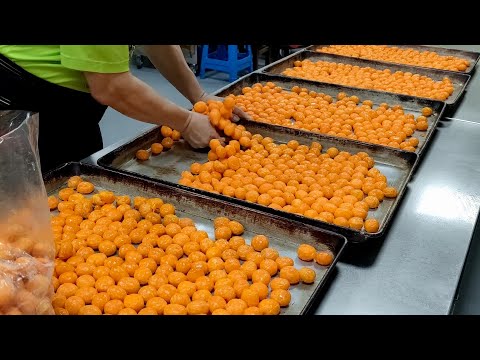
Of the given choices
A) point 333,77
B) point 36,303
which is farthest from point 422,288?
point 333,77

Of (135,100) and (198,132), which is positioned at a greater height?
(135,100)

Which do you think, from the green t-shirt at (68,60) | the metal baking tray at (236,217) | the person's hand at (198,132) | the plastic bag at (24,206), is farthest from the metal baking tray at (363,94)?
the plastic bag at (24,206)

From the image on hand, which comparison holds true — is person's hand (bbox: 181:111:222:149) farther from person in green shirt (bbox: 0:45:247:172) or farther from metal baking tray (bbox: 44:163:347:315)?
metal baking tray (bbox: 44:163:347:315)

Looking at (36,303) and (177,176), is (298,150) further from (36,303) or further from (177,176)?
(36,303)

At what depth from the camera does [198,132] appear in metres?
2.60

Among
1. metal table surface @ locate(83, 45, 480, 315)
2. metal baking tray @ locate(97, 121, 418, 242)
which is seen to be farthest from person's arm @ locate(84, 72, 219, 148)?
metal table surface @ locate(83, 45, 480, 315)

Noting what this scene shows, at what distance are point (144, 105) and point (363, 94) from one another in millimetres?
1752

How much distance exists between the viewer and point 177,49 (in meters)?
3.05

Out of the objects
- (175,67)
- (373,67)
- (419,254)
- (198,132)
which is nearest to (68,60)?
(198,132)

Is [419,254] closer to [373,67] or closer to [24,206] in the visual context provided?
[24,206]

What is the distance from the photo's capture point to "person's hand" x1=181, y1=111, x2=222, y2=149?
2596 mm

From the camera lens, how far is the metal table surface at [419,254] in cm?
153

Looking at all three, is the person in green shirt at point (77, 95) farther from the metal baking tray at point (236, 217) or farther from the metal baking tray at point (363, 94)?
the metal baking tray at point (363, 94)

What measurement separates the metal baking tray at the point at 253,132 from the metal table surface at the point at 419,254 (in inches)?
2.6
